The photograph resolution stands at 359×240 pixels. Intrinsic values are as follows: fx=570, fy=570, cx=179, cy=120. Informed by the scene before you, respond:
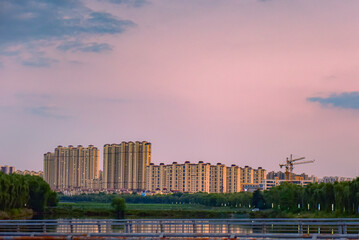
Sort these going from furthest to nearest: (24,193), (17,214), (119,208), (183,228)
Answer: (119,208) < (24,193) < (17,214) < (183,228)

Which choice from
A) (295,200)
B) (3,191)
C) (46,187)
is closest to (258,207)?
(295,200)

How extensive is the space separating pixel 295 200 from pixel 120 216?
103 feet

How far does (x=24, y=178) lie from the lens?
10538cm

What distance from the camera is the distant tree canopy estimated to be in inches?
3536

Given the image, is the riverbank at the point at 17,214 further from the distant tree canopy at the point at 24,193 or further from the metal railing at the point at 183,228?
the metal railing at the point at 183,228

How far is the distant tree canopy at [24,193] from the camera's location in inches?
3536

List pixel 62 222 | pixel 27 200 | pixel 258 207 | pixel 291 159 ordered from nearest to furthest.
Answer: pixel 62 222 → pixel 27 200 → pixel 258 207 → pixel 291 159

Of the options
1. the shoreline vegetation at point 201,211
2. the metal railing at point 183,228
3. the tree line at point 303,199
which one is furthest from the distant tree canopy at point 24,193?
the metal railing at point 183,228

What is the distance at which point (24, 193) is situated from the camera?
98.3 metres

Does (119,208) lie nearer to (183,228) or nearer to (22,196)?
(22,196)

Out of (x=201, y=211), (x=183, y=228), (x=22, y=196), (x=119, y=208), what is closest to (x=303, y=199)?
(x=201, y=211)

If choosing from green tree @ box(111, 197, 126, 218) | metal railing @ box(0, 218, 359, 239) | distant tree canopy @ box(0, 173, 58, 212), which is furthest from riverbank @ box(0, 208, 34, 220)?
metal railing @ box(0, 218, 359, 239)

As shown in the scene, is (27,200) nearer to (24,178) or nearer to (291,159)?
(24,178)

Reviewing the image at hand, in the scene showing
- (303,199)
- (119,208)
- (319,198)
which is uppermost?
(319,198)
